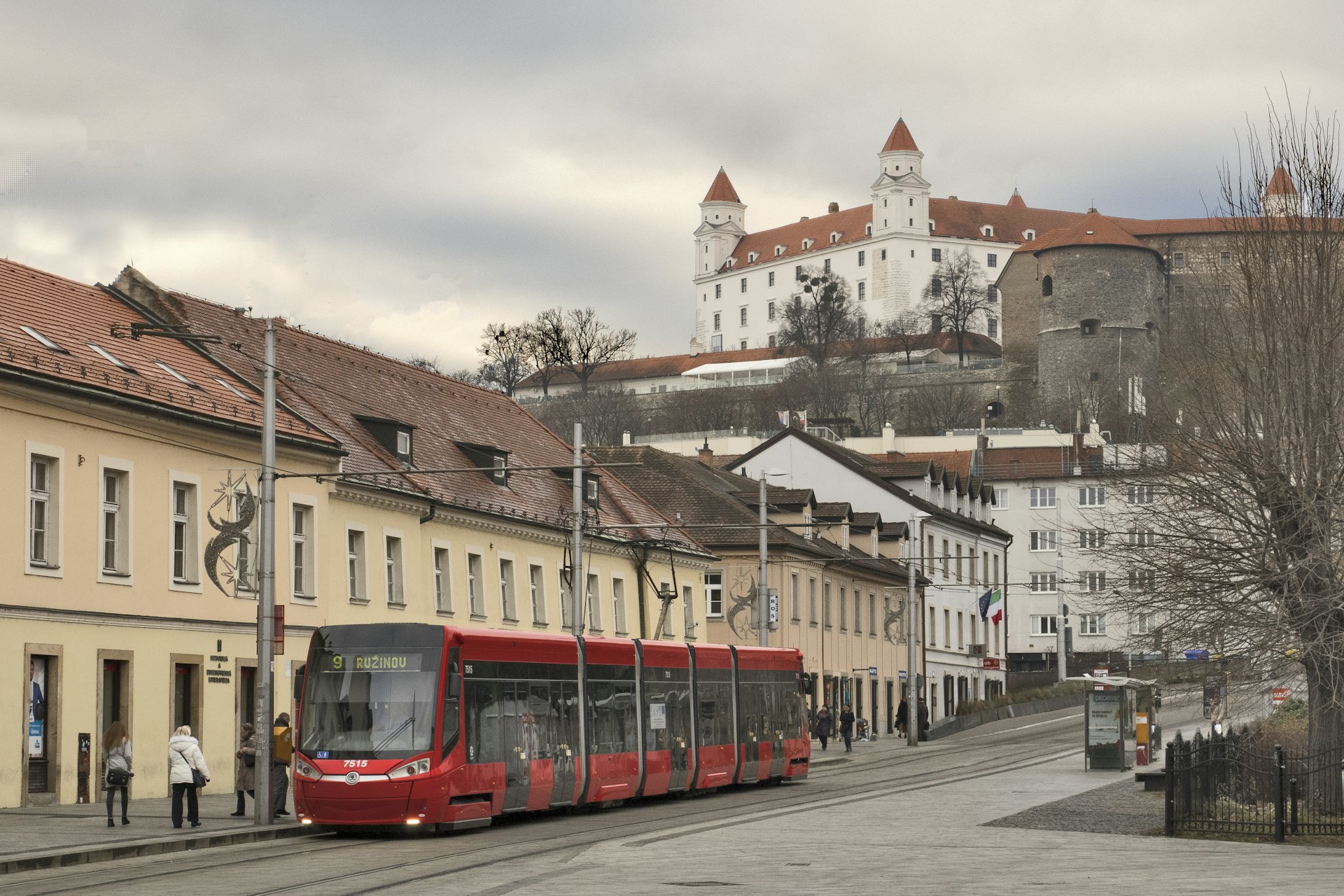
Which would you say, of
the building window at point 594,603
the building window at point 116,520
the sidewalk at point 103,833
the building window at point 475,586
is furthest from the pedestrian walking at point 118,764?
the building window at point 594,603

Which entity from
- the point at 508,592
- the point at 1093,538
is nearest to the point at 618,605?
the point at 508,592

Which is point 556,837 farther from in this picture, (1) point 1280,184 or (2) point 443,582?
(2) point 443,582

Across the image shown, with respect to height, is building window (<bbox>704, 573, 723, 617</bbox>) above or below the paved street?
above

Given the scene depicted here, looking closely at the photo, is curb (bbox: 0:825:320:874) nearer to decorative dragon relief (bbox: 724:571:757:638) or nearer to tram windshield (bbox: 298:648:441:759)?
tram windshield (bbox: 298:648:441:759)

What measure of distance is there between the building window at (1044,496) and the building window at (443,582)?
74.0 metres

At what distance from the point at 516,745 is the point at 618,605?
25.2 metres

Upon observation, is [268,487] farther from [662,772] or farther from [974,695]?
[974,695]

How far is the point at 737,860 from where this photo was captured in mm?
22172

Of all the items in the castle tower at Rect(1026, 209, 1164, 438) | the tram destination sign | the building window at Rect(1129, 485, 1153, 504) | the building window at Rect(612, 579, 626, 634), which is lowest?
the tram destination sign

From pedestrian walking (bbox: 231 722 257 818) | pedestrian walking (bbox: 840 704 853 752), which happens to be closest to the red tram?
pedestrian walking (bbox: 231 722 257 818)

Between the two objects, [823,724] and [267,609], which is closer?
[267,609]

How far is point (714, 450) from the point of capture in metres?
139

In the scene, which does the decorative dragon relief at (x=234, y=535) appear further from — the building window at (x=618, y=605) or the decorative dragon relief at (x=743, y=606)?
the decorative dragon relief at (x=743, y=606)

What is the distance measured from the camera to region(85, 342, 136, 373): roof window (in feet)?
110
